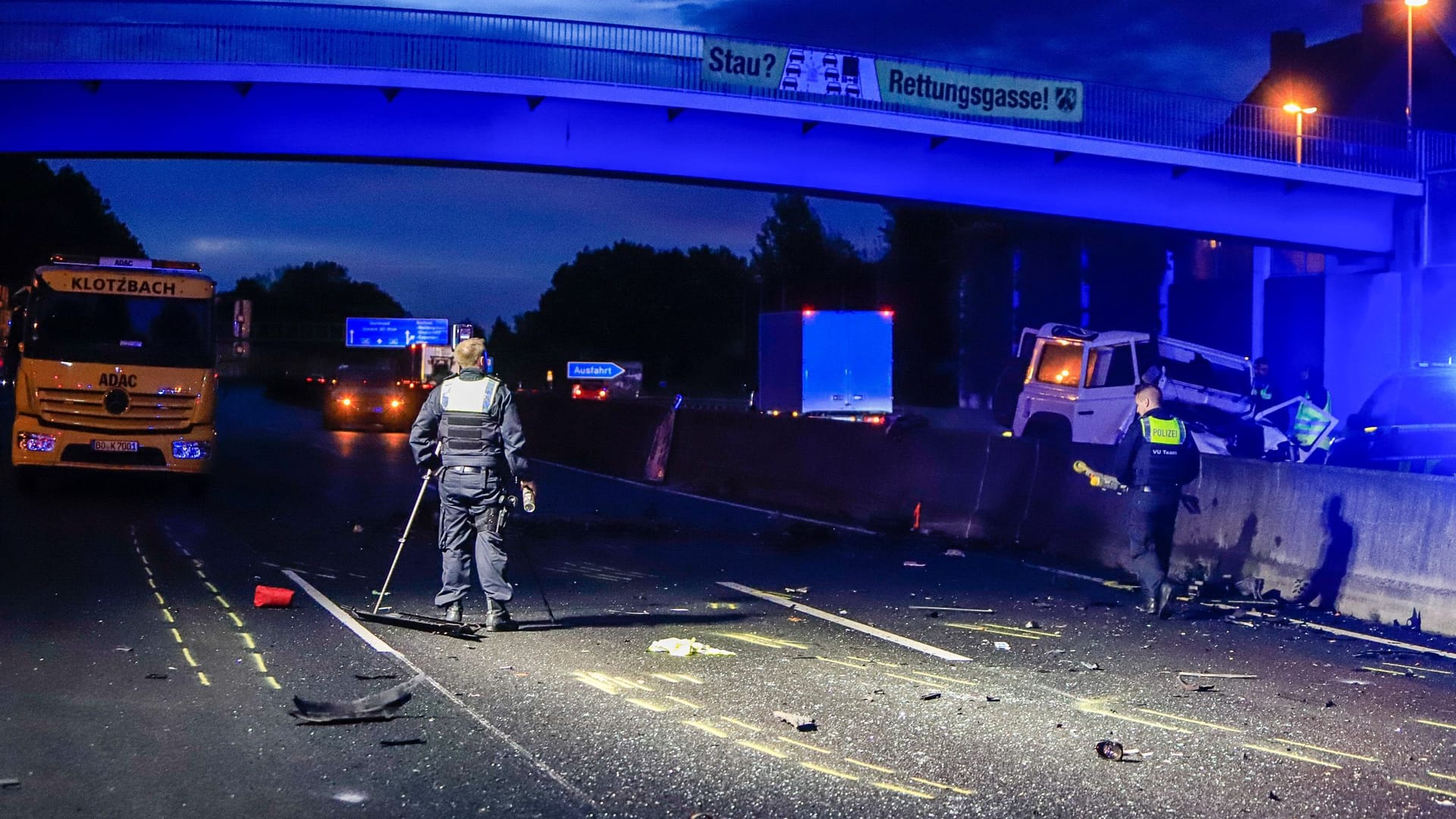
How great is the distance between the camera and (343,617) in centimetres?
991

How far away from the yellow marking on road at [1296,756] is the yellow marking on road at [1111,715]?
14.1 inches

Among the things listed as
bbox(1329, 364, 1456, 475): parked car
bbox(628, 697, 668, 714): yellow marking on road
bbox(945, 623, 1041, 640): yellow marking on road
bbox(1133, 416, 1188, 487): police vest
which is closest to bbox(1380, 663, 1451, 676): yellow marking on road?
bbox(945, 623, 1041, 640): yellow marking on road

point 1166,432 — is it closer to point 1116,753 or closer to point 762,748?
point 1116,753

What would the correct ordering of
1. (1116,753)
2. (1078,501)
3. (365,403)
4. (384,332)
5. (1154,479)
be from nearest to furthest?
(1116,753)
(1154,479)
(1078,501)
(365,403)
(384,332)

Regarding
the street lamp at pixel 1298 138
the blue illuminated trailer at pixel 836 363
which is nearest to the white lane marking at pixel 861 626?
the blue illuminated trailer at pixel 836 363

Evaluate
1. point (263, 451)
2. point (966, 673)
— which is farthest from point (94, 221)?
point (966, 673)

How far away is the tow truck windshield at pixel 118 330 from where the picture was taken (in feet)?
61.3

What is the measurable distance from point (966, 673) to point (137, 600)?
5.94m

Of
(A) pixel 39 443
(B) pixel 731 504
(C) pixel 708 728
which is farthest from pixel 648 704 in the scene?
(A) pixel 39 443

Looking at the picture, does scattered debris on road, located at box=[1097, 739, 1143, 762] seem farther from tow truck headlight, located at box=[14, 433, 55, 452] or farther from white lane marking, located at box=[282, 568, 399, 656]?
tow truck headlight, located at box=[14, 433, 55, 452]

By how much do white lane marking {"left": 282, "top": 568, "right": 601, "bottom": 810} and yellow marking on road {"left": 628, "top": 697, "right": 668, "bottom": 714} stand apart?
788 mm

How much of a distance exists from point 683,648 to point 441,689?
1.71 meters

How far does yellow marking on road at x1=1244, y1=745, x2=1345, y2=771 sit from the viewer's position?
6258mm

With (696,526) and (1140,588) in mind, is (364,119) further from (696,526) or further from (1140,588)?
(1140,588)
